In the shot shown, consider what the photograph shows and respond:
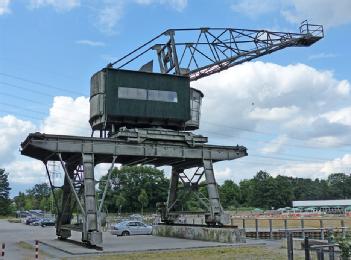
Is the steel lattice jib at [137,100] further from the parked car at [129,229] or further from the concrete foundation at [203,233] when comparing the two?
the parked car at [129,229]

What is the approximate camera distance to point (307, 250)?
35.2 feet

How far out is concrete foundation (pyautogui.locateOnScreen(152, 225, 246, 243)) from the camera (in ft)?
85.3

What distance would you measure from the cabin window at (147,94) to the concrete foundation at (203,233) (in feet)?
26.6

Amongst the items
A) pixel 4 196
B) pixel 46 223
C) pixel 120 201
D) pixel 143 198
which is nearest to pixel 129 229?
pixel 46 223

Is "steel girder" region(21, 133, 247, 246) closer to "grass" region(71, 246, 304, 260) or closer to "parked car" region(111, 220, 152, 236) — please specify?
"grass" region(71, 246, 304, 260)

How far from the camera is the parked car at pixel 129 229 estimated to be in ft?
143

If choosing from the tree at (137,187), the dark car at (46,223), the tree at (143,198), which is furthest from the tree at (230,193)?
the dark car at (46,223)

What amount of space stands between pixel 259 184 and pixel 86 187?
169 meters

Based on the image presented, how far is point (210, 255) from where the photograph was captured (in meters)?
20.5

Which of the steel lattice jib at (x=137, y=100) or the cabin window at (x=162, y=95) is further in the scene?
the cabin window at (x=162, y=95)

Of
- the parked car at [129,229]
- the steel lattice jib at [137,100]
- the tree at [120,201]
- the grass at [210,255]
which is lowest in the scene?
the parked car at [129,229]

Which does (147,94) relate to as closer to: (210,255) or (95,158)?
(95,158)

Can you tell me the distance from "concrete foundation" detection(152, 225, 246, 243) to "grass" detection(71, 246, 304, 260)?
2.82 m

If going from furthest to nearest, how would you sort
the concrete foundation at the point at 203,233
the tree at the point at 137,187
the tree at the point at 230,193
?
the tree at the point at 230,193 → the tree at the point at 137,187 → the concrete foundation at the point at 203,233
